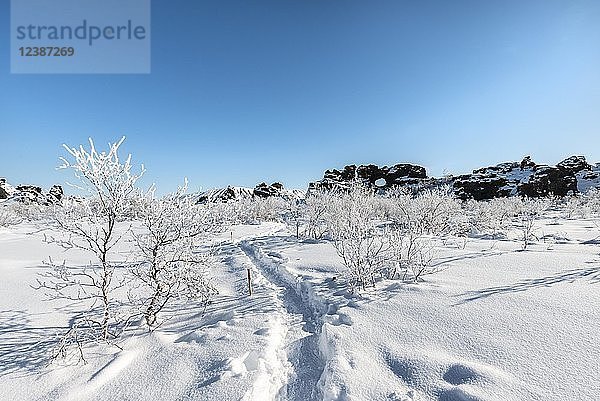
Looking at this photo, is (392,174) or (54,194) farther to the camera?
(392,174)

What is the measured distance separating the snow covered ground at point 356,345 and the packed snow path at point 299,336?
2 cm

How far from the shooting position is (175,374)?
13.0ft

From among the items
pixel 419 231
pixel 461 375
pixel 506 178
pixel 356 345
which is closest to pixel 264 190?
pixel 506 178

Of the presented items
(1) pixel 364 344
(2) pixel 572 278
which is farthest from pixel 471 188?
(1) pixel 364 344

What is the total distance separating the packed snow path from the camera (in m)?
3.74

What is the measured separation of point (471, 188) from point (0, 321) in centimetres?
5599

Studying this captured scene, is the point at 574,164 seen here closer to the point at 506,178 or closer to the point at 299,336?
the point at 506,178

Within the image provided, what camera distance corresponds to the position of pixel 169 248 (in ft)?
→ 18.1

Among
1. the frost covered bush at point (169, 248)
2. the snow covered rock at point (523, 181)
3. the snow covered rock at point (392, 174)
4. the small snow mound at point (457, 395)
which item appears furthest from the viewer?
the snow covered rock at point (392, 174)

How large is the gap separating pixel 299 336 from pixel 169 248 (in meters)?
2.81

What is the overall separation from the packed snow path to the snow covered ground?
0.08ft

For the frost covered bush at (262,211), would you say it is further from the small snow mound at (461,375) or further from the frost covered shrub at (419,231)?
the small snow mound at (461,375)

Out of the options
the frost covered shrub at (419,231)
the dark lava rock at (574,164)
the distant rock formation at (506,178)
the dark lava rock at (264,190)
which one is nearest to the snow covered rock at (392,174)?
the distant rock formation at (506,178)

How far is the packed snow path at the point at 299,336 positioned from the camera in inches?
147
